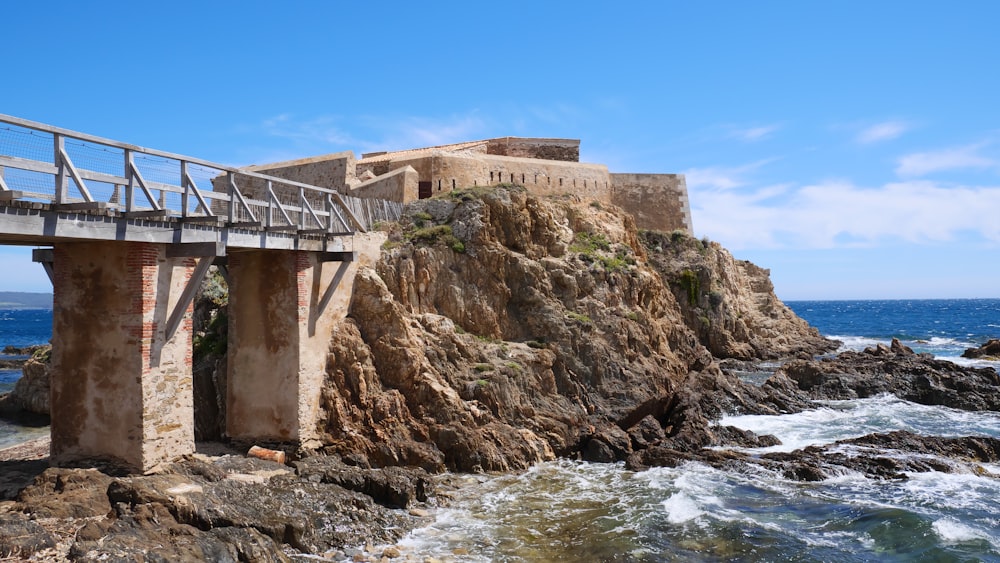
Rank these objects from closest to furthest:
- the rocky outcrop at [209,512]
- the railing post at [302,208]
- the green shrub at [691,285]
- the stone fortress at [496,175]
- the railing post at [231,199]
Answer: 1. the rocky outcrop at [209,512]
2. the railing post at [231,199]
3. the railing post at [302,208]
4. the stone fortress at [496,175]
5. the green shrub at [691,285]

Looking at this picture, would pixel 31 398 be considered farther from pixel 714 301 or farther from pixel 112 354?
pixel 714 301

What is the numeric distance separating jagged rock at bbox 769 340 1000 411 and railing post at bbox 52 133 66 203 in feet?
83.7

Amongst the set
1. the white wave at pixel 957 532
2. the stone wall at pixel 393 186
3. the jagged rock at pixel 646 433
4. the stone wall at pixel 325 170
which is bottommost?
the white wave at pixel 957 532

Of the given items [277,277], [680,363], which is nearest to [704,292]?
[680,363]

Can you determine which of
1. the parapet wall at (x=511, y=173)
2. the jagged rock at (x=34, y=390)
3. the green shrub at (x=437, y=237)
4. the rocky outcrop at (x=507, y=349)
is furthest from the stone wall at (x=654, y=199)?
the jagged rock at (x=34, y=390)

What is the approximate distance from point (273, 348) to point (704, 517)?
1029 centimetres

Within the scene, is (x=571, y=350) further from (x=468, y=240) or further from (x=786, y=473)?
(x=786, y=473)

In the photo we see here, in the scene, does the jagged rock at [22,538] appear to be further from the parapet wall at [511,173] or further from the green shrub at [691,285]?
the green shrub at [691,285]

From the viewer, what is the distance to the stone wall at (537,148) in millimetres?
32156

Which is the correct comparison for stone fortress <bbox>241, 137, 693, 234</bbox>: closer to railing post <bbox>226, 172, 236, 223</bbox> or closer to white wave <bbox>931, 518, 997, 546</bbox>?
railing post <bbox>226, 172, 236, 223</bbox>

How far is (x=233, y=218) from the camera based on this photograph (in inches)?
558

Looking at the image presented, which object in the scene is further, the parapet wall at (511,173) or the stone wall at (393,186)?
the parapet wall at (511,173)

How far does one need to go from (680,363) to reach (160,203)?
19.4 m

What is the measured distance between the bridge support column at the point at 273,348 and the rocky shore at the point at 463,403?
58 centimetres
